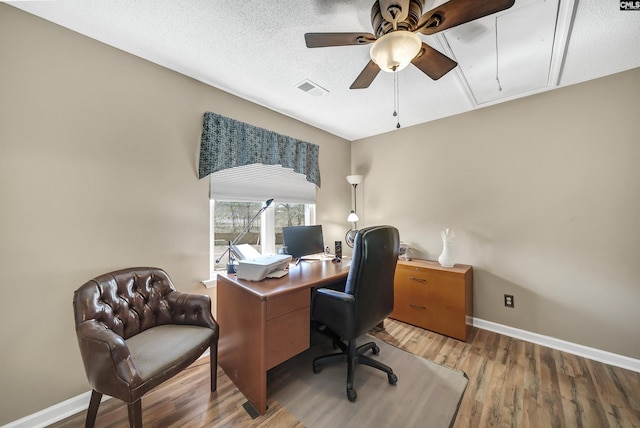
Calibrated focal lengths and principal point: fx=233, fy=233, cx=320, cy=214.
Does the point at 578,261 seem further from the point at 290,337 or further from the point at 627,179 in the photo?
the point at 290,337

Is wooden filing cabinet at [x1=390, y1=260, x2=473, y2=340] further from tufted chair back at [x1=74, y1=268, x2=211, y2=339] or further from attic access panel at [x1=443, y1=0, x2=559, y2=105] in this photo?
tufted chair back at [x1=74, y1=268, x2=211, y2=339]

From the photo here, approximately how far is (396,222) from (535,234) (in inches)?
55.4

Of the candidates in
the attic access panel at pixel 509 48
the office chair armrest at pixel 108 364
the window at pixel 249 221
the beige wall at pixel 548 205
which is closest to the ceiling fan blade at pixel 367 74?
the attic access panel at pixel 509 48

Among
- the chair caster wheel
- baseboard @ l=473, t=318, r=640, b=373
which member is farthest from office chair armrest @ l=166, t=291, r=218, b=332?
baseboard @ l=473, t=318, r=640, b=373

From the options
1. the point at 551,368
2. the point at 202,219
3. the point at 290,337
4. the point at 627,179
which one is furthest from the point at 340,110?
the point at 551,368

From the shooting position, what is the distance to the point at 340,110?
104 inches

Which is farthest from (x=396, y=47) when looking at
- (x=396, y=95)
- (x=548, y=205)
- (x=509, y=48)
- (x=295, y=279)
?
(x=548, y=205)

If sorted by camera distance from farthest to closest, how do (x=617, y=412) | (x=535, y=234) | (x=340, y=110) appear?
(x=340, y=110) < (x=535, y=234) < (x=617, y=412)

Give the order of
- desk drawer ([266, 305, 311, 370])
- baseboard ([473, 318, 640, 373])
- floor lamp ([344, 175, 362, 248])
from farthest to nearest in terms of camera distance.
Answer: floor lamp ([344, 175, 362, 248]) < baseboard ([473, 318, 640, 373]) < desk drawer ([266, 305, 311, 370])

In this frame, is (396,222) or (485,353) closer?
(485,353)

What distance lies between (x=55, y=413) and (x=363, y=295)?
2003mm

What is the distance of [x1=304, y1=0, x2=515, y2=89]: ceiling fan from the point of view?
1.07m

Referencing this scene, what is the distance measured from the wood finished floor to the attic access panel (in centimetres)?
241

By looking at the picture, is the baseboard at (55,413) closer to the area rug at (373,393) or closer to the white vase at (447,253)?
the area rug at (373,393)
